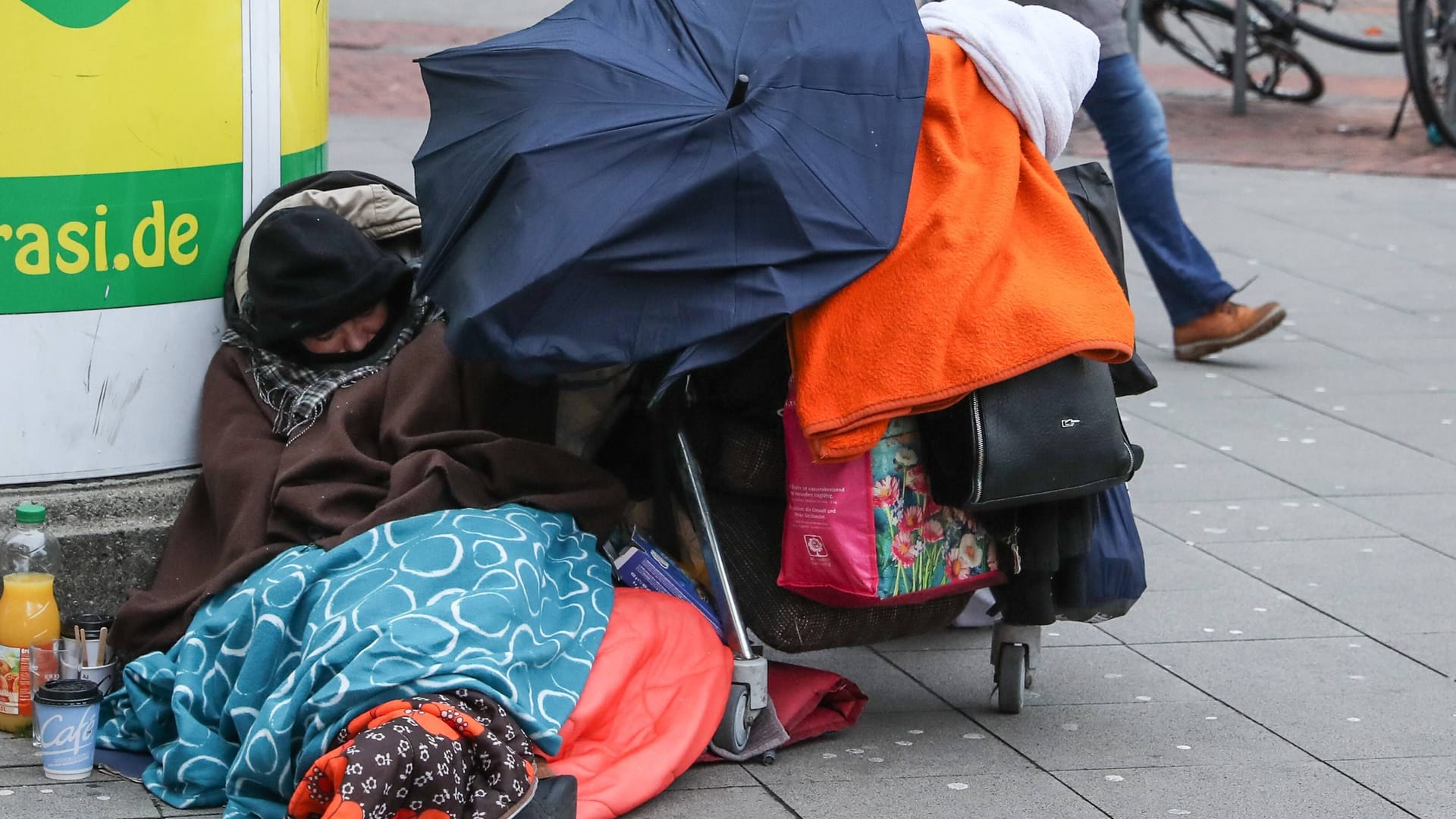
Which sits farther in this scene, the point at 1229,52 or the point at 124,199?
the point at 1229,52

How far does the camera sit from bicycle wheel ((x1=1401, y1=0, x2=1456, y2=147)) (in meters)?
9.32

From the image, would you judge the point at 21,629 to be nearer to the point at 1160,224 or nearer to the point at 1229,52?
the point at 1160,224

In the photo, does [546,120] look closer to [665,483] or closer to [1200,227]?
[665,483]

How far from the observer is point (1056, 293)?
3.01 metres

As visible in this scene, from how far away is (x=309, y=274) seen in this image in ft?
11.1

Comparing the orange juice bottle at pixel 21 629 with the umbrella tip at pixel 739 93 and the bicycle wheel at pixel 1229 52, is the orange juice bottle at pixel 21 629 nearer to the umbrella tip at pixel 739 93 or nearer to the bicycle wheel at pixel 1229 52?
the umbrella tip at pixel 739 93

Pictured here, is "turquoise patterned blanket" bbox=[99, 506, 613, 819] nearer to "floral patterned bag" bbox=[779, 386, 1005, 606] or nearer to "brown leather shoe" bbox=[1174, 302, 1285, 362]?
"floral patterned bag" bbox=[779, 386, 1005, 606]

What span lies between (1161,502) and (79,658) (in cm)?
274

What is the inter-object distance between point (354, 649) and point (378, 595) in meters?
0.13

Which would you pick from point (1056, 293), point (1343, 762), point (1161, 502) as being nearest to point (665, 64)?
point (1056, 293)

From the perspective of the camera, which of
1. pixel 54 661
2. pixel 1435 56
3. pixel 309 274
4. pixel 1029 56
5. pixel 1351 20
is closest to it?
pixel 1029 56

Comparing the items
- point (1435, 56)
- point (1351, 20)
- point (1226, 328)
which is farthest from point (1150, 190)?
point (1351, 20)

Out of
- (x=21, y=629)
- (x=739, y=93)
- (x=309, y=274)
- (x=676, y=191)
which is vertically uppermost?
(x=739, y=93)

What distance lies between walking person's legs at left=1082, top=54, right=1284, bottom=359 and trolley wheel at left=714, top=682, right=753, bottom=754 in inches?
118
